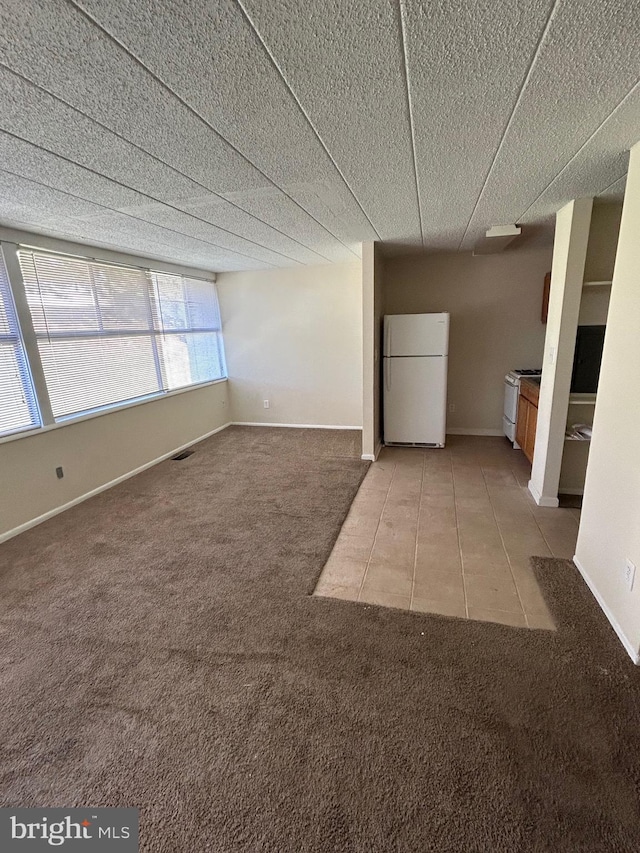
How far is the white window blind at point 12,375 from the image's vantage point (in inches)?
117

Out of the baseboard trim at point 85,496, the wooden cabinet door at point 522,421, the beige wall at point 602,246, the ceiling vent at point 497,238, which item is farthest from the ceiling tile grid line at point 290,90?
the baseboard trim at point 85,496

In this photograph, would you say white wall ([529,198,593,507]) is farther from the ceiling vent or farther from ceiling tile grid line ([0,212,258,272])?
ceiling tile grid line ([0,212,258,272])

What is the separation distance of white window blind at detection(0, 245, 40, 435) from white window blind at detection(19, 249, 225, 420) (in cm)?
17

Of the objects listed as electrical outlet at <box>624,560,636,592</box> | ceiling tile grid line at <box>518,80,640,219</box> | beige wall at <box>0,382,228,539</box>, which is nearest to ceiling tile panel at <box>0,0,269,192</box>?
ceiling tile grid line at <box>518,80,640,219</box>

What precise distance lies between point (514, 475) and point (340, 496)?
1.82 metres

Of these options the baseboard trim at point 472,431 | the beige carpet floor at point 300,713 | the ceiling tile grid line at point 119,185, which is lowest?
the beige carpet floor at point 300,713

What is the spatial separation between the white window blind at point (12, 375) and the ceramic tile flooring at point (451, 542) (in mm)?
2800

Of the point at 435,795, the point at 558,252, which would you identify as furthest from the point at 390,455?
the point at 435,795

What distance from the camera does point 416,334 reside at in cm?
442

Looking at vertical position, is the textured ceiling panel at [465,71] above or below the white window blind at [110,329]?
above

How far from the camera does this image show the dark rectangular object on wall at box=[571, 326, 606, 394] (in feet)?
9.67

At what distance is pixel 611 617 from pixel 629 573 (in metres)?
0.31

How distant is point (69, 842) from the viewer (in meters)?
1.19

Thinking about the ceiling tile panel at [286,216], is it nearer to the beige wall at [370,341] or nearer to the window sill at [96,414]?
the beige wall at [370,341]
